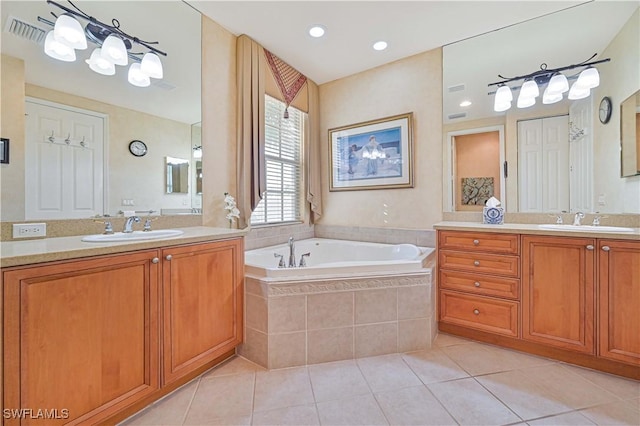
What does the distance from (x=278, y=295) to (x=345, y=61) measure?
98.0 inches

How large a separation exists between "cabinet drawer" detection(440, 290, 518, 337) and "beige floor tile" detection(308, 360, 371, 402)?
37.7 inches

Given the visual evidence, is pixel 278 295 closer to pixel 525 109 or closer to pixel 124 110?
pixel 124 110

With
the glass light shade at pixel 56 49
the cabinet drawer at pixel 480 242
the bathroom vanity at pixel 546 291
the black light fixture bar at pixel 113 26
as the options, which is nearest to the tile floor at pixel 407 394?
the bathroom vanity at pixel 546 291

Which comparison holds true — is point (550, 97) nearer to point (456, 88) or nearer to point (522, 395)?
point (456, 88)

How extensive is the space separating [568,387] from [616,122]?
1.92 metres

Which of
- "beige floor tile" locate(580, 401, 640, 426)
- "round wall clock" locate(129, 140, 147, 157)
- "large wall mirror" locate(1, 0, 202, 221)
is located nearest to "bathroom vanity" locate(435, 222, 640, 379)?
"beige floor tile" locate(580, 401, 640, 426)

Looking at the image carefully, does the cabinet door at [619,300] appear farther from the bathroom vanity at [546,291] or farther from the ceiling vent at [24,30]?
the ceiling vent at [24,30]

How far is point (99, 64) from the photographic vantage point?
5.44 feet

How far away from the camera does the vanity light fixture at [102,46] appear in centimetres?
148

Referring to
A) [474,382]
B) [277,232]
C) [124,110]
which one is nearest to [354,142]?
[277,232]

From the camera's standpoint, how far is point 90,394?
1.18 meters

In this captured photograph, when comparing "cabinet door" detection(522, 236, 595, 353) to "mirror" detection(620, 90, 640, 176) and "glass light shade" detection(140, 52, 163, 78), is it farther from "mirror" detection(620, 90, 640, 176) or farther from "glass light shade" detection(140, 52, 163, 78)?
"glass light shade" detection(140, 52, 163, 78)

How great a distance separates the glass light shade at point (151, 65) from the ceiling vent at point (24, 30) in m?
0.49

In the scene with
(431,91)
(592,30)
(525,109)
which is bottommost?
(525,109)
